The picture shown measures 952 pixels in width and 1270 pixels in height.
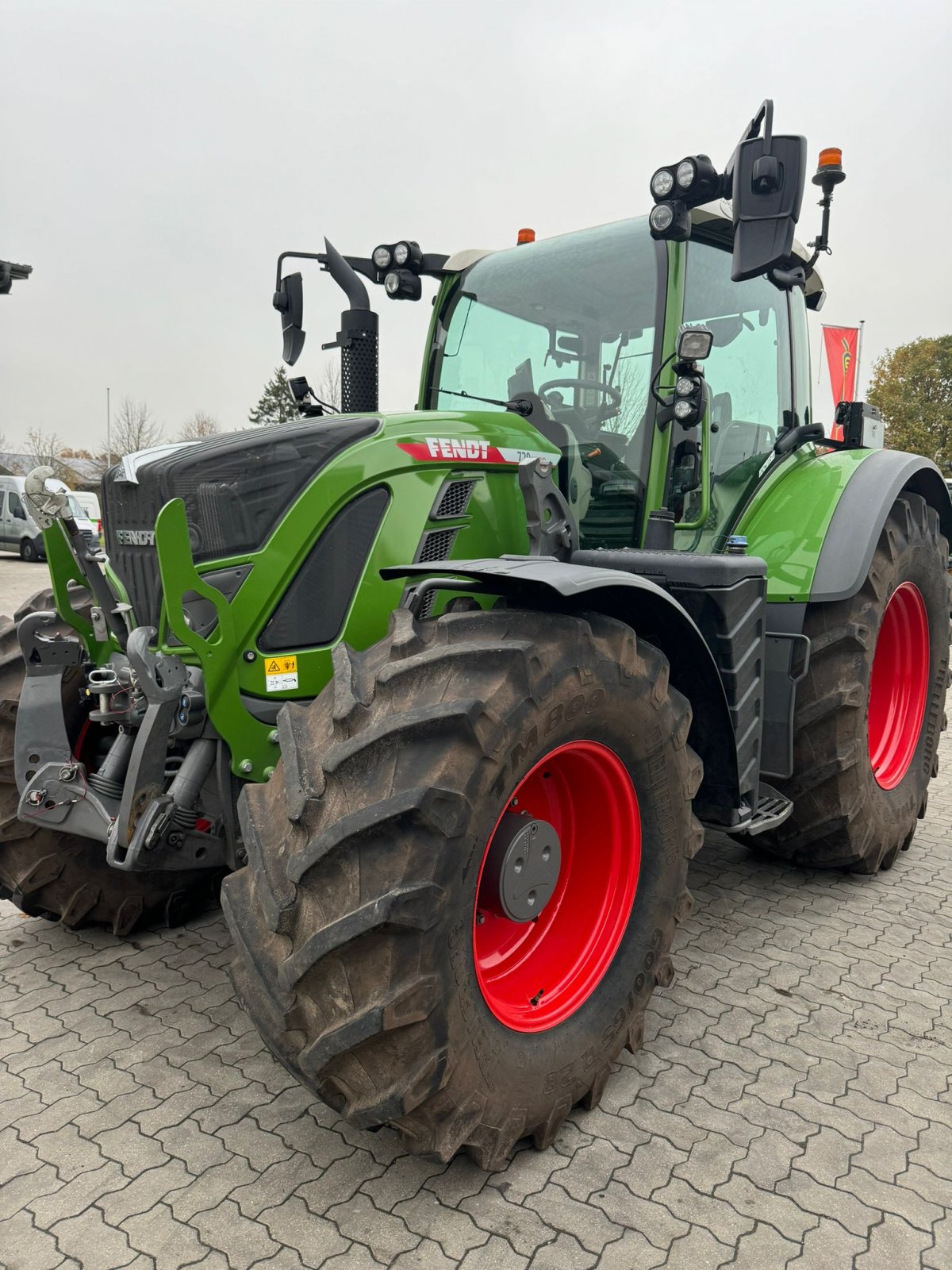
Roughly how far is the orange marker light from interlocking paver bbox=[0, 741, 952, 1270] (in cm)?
274

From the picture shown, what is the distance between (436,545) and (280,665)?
57 centimetres

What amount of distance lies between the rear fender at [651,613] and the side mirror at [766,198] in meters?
0.95

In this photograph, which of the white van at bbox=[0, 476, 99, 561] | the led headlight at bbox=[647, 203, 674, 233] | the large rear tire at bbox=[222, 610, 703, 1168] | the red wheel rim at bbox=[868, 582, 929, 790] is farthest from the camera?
the white van at bbox=[0, 476, 99, 561]

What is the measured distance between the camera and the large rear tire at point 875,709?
11.6ft

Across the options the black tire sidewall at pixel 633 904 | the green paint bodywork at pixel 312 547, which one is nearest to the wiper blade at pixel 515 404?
the green paint bodywork at pixel 312 547

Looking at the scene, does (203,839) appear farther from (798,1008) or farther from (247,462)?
(798,1008)

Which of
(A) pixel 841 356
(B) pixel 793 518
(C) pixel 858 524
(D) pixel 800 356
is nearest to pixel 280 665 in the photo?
(B) pixel 793 518

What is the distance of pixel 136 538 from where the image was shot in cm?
262

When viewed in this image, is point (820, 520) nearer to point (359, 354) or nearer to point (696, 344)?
point (696, 344)

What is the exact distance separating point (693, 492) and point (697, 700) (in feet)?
2.80

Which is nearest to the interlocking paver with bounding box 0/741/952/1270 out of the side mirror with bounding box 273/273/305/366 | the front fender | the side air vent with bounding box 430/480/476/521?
the front fender

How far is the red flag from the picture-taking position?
41.1ft

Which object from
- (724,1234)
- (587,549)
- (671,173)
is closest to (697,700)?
(587,549)

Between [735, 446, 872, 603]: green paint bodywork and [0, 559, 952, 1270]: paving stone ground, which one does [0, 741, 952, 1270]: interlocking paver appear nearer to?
[0, 559, 952, 1270]: paving stone ground
